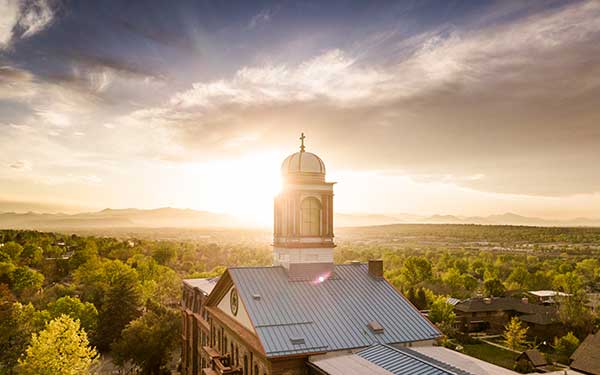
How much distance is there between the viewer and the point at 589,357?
4134cm

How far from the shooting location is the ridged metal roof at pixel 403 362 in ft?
54.3

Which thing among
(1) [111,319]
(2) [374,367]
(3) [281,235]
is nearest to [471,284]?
(1) [111,319]

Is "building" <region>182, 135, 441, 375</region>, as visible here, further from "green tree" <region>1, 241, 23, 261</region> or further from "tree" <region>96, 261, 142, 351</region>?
"green tree" <region>1, 241, 23, 261</region>

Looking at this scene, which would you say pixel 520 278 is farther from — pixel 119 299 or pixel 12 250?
pixel 12 250

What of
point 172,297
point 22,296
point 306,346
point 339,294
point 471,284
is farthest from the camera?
point 471,284

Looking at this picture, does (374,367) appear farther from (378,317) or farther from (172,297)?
(172,297)

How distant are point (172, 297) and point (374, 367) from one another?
2938 inches

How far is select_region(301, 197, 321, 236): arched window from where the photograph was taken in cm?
2930

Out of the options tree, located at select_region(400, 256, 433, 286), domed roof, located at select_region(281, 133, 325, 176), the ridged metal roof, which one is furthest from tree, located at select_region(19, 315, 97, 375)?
tree, located at select_region(400, 256, 433, 286)

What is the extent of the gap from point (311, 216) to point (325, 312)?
24.4ft

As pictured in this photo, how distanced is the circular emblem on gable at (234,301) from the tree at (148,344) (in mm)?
21478

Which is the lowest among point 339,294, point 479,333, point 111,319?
point 479,333

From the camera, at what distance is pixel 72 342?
38.2 m

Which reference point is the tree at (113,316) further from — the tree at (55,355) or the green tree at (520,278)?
the green tree at (520,278)
